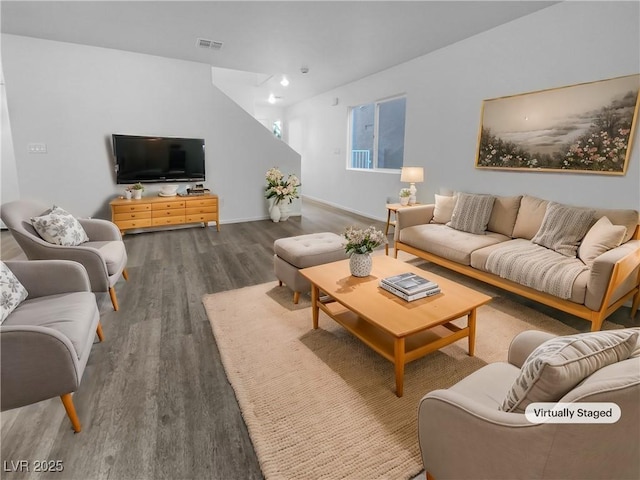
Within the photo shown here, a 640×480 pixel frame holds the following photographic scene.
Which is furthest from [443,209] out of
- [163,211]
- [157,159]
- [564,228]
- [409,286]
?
[157,159]

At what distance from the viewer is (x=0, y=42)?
4293mm

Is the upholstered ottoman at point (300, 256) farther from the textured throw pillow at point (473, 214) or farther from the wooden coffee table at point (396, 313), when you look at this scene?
the textured throw pillow at point (473, 214)

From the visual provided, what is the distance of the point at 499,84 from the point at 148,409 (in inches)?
175

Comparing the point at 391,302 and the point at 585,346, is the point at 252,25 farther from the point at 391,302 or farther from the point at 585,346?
the point at 585,346

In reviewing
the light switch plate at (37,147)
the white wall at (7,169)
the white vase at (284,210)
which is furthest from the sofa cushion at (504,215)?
the white wall at (7,169)

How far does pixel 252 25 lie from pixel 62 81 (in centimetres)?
290

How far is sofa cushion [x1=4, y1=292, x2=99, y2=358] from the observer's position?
5.38 ft

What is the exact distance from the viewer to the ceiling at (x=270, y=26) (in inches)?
132

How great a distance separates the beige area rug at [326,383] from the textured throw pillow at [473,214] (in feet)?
3.18

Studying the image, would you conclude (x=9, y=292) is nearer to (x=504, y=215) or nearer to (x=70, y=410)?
(x=70, y=410)

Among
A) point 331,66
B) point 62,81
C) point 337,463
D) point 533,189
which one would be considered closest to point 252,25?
point 331,66

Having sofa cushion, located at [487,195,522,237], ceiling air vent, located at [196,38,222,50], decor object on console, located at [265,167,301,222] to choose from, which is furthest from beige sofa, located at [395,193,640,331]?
ceiling air vent, located at [196,38,222,50]

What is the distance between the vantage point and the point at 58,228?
8.62 ft

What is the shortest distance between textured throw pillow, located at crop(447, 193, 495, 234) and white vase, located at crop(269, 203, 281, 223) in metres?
3.26
